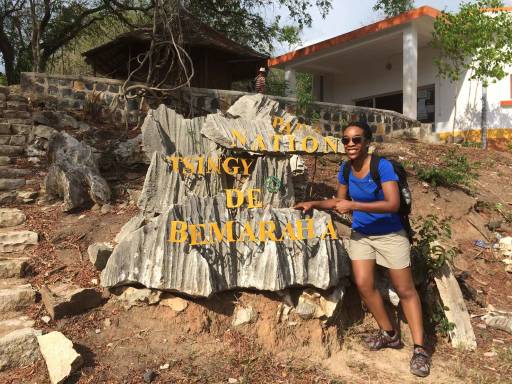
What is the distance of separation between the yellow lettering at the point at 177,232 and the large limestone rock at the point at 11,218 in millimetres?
2435

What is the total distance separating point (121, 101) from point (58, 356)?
21.8 feet

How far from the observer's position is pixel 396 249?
3.22 meters

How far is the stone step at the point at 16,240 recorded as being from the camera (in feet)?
13.7

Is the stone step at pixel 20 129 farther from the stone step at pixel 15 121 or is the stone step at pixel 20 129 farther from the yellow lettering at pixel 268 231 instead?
the yellow lettering at pixel 268 231

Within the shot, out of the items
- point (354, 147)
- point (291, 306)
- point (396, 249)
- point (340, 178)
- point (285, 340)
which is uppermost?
point (354, 147)

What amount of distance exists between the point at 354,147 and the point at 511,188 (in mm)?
6020

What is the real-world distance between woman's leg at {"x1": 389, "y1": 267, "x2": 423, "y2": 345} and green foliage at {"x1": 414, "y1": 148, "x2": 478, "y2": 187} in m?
3.88

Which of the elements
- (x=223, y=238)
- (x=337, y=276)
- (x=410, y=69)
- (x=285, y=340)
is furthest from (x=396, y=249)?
(x=410, y=69)

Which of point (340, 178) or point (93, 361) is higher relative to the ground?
point (340, 178)

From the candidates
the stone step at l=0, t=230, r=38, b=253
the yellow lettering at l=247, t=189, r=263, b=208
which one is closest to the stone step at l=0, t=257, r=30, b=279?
the stone step at l=0, t=230, r=38, b=253

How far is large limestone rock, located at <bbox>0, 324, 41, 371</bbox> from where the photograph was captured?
2752 millimetres

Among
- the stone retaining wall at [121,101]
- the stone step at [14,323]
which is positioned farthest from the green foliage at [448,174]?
the stone step at [14,323]

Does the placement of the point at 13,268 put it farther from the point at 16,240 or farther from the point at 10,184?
the point at 10,184

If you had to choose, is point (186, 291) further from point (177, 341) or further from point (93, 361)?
point (93, 361)
